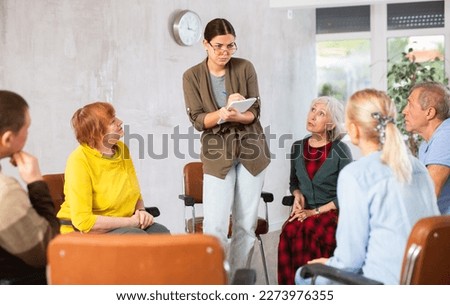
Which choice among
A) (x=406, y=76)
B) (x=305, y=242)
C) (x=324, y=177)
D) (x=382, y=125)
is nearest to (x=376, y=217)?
(x=382, y=125)

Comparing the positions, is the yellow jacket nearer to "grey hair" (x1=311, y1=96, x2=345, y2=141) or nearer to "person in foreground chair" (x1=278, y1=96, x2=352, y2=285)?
"person in foreground chair" (x1=278, y1=96, x2=352, y2=285)

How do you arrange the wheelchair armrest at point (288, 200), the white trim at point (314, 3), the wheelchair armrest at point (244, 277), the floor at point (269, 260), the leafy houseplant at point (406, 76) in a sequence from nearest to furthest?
the wheelchair armrest at point (244, 277)
the wheelchair armrest at point (288, 200)
the floor at point (269, 260)
the white trim at point (314, 3)
the leafy houseplant at point (406, 76)

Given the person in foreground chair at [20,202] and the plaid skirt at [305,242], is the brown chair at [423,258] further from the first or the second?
the plaid skirt at [305,242]

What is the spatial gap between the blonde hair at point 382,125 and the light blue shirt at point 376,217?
37mm

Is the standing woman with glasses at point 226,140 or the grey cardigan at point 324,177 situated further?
→ the grey cardigan at point 324,177

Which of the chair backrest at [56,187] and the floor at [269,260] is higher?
the chair backrest at [56,187]

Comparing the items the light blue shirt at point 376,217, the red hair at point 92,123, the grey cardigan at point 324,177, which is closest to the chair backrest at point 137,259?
the light blue shirt at point 376,217

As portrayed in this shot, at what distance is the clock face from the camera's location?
5.20 meters

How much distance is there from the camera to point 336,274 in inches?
80.5

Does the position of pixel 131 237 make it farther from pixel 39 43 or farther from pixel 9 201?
pixel 39 43

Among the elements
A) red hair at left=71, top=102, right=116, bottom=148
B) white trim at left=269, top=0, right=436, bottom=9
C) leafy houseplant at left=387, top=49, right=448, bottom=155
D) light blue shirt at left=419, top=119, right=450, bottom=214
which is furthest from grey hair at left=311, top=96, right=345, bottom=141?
leafy houseplant at left=387, top=49, right=448, bottom=155

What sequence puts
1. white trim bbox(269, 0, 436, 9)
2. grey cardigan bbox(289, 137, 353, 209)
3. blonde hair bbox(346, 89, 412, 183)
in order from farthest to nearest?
1. white trim bbox(269, 0, 436, 9)
2. grey cardigan bbox(289, 137, 353, 209)
3. blonde hair bbox(346, 89, 412, 183)

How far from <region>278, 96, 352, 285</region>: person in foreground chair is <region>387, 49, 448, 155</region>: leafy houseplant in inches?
130

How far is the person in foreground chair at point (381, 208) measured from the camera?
211cm
